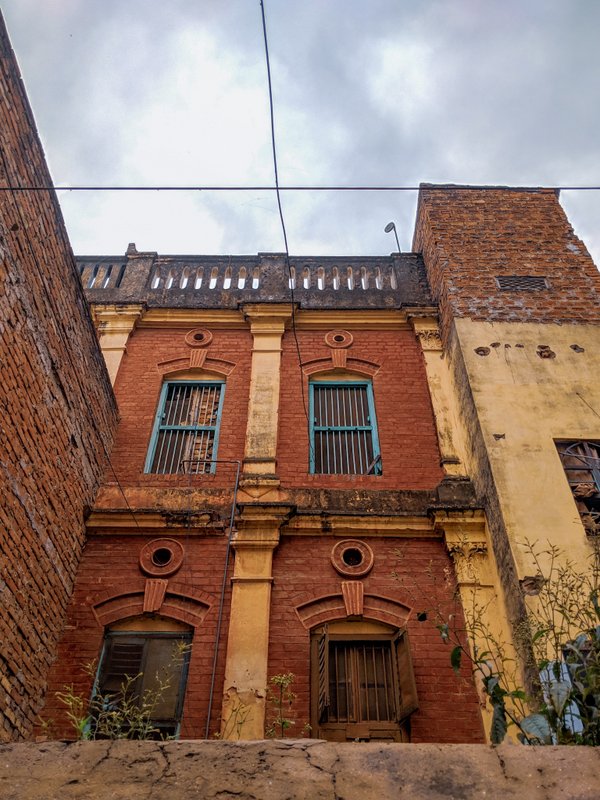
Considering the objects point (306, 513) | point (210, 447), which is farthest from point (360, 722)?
point (210, 447)

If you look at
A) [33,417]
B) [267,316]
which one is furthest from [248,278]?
[33,417]

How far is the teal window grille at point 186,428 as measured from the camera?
8852 millimetres

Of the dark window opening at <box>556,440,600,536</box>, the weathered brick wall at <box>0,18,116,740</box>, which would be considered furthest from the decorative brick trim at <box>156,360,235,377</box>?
the dark window opening at <box>556,440,600,536</box>

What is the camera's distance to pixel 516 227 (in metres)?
11.2

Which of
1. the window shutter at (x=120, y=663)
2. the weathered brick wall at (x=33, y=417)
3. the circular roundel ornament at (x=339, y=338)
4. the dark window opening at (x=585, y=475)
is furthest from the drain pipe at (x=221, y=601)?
the dark window opening at (x=585, y=475)

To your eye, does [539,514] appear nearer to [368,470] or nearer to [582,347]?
[368,470]

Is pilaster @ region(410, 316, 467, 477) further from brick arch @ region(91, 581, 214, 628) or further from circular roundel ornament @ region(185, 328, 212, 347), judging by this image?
brick arch @ region(91, 581, 214, 628)

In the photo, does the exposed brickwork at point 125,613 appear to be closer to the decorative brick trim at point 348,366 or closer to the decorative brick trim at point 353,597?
the decorative brick trim at point 353,597

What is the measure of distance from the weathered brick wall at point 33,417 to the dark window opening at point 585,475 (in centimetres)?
587

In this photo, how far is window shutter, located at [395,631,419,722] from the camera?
6.27 meters

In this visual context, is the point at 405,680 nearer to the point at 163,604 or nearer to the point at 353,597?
the point at 353,597

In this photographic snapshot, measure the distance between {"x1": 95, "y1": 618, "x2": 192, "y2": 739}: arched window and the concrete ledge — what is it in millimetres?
3788

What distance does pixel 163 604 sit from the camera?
24.1 ft

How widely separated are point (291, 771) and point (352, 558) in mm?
5052
